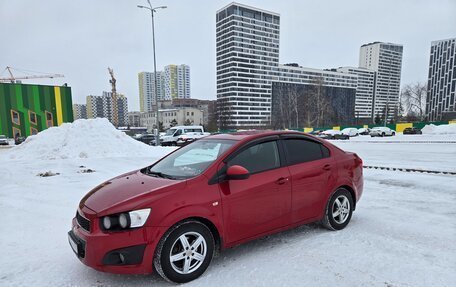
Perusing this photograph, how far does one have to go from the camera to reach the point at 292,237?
403cm

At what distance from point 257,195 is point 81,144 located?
13.3 metres

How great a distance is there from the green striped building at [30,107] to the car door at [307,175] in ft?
140

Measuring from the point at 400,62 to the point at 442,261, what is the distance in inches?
6782

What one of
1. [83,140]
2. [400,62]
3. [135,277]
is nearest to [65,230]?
[135,277]

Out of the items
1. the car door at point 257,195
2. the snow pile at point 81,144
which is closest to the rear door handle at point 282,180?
the car door at point 257,195

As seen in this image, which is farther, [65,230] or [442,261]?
[65,230]

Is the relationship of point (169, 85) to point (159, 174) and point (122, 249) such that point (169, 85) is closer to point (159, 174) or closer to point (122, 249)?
point (159, 174)

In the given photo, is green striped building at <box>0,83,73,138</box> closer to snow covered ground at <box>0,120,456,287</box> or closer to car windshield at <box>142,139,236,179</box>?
snow covered ground at <box>0,120,456,287</box>

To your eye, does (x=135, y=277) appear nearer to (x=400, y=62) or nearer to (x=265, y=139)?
(x=265, y=139)

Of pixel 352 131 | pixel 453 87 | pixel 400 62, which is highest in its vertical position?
pixel 400 62

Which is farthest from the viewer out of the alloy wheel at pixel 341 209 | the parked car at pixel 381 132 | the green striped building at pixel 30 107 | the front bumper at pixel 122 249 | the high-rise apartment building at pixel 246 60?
the high-rise apartment building at pixel 246 60

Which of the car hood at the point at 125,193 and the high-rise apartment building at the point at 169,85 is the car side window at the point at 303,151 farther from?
the high-rise apartment building at the point at 169,85

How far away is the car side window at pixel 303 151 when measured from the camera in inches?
153

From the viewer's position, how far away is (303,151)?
160 inches
